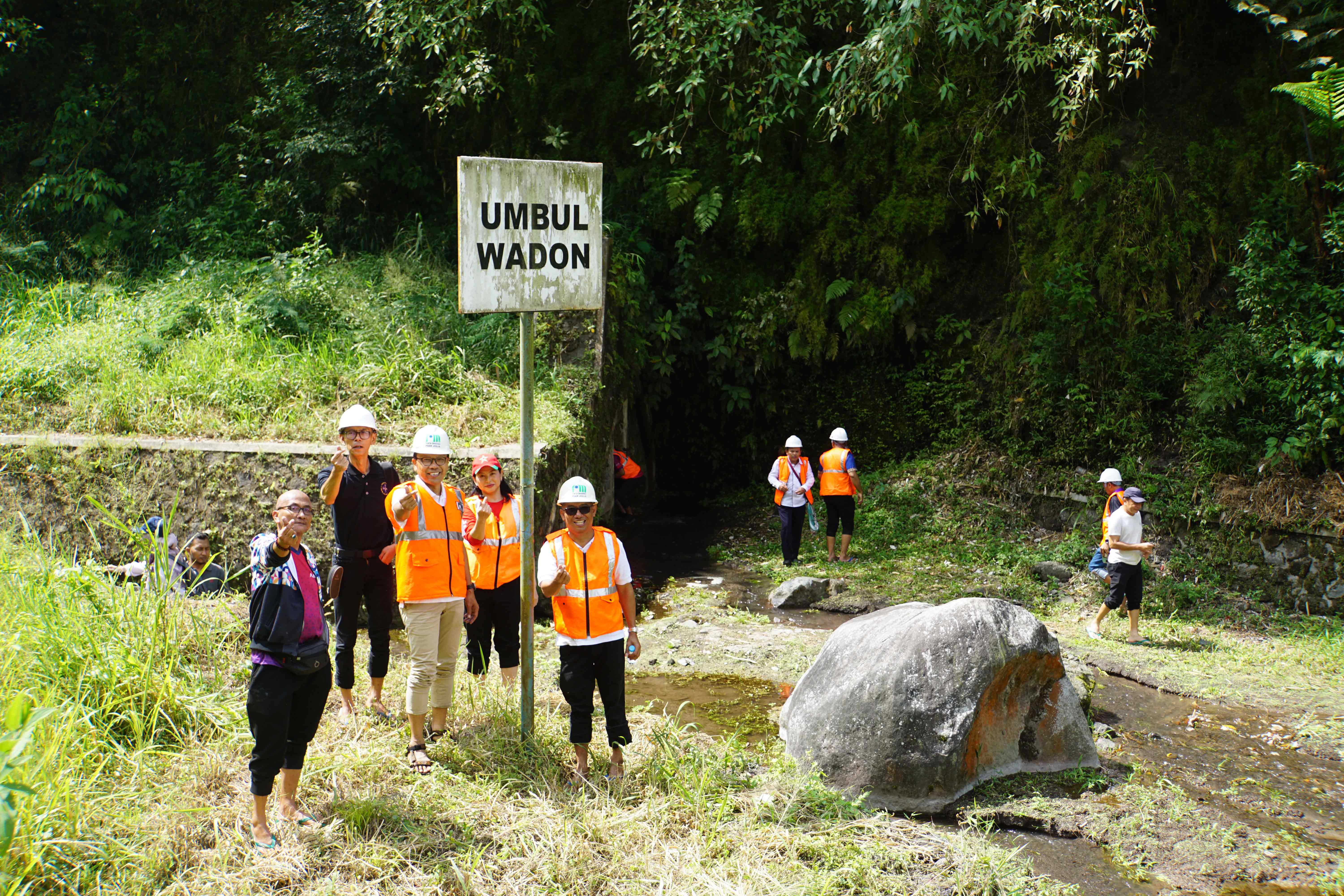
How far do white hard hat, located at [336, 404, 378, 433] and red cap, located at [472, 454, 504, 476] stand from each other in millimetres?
797

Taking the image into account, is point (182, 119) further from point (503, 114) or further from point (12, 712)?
point (12, 712)

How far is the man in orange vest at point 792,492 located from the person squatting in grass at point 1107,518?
311cm

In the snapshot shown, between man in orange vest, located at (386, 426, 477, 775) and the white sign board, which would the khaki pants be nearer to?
man in orange vest, located at (386, 426, 477, 775)

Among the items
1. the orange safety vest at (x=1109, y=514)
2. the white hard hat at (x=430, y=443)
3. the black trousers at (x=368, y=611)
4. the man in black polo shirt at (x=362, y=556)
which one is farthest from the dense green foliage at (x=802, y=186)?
the white hard hat at (x=430, y=443)

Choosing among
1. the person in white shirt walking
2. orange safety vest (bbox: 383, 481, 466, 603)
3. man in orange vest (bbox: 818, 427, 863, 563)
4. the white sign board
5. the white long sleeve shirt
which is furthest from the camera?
man in orange vest (bbox: 818, 427, 863, 563)

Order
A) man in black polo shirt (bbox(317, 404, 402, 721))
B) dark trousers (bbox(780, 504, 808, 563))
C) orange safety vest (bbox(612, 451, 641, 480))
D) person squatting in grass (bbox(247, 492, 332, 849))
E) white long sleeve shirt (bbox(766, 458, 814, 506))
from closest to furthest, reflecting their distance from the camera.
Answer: person squatting in grass (bbox(247, 492, 332, 849))
man in black polo shirt (bbox(317, 404, 402, 721))
white long sleeve shirt (bbox(766, 458, 814, 506))
dark trousers (bbox(780, 504, 808, 563))
orange safety vest (bbox(612, 451, 641, 480))

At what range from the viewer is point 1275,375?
10.3m

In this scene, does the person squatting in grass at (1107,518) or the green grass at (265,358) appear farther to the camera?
the green grass at (265,358)

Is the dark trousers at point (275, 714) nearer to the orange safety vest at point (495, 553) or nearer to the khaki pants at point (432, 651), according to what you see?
the khaki pants at point (432, 651)

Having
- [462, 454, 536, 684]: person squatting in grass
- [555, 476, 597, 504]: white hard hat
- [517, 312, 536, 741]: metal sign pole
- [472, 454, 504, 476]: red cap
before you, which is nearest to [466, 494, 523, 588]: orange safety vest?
[462, 454, 536, 684]: person squatting in grass

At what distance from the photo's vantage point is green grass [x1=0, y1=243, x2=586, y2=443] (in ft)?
30.0

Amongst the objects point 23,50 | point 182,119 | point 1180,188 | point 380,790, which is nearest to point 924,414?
point 1180,188

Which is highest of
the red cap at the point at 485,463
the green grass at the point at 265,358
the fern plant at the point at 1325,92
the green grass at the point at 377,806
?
the fern plant at the point at 1325,92

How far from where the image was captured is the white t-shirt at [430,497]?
512 cm
